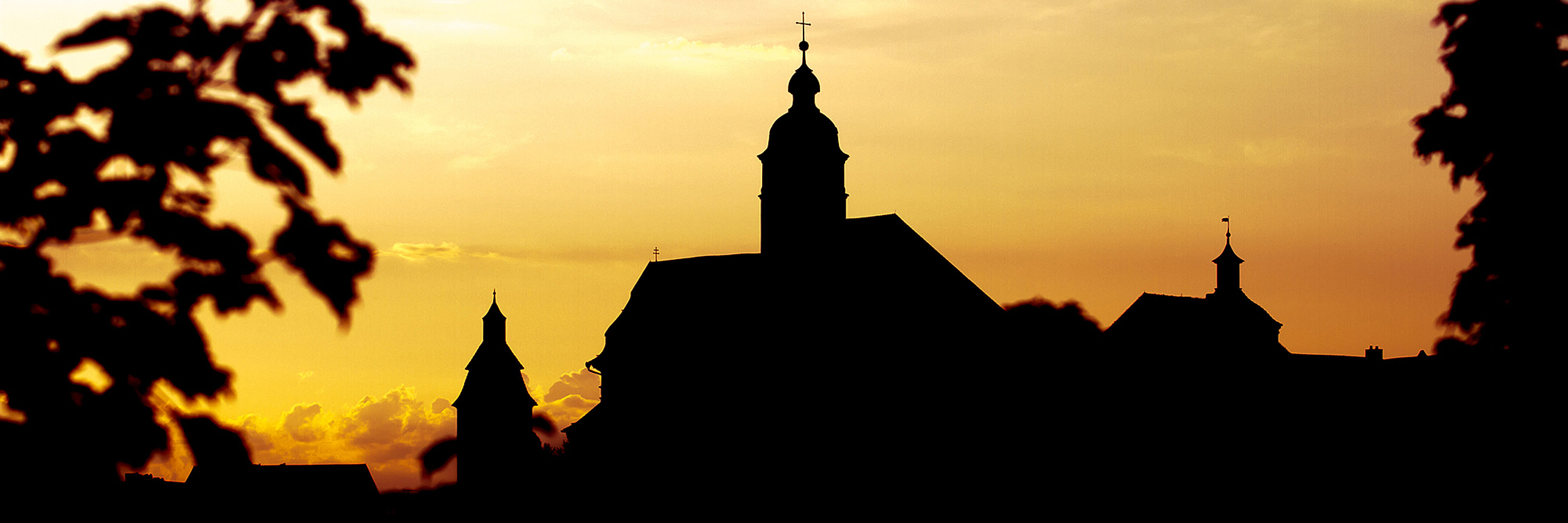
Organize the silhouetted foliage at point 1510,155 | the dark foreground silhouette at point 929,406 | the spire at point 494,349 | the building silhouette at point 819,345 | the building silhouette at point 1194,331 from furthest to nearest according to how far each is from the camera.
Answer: the spire at point 494,349 → the building silhouette at point 1194,331 → the building silhouette at point 819,345 → the dark foreground silhouette at point 929,406 → the silhouetted foliage at point 1510,155

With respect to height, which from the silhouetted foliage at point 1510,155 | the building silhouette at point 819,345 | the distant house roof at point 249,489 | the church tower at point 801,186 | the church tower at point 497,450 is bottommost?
the distant house roof at point 249,489

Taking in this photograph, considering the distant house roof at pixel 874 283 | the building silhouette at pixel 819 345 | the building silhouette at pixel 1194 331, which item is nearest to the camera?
the building silhouette at pixel 819 345

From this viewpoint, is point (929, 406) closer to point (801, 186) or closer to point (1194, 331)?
point (801, 186)

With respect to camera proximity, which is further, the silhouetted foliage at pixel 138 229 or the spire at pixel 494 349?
the spire at pixel 494 349

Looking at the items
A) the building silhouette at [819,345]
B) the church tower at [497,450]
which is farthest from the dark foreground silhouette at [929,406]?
the church tower at [497,450]

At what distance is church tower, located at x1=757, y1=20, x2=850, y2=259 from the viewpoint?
4075 cm

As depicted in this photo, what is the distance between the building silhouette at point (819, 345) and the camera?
36.9 meters

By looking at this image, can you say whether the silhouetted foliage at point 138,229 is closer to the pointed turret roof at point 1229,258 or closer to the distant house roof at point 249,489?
the distant house roof at point 249,489

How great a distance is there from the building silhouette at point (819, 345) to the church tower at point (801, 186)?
0.04m

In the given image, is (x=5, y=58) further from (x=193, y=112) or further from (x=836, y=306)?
(x=836, y=306)

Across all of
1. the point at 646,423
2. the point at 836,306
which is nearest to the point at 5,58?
the point at 836,306

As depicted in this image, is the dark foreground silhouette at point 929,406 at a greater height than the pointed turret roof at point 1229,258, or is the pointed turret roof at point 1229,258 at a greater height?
the pointed turret roof at point 1229,258

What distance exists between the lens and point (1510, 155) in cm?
1725

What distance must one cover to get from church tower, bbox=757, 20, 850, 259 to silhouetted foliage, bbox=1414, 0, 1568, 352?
2405 centimetres
